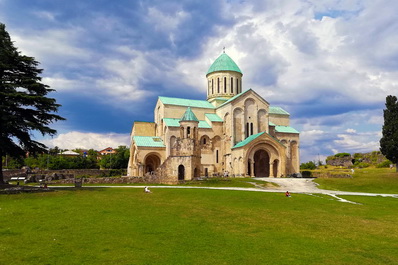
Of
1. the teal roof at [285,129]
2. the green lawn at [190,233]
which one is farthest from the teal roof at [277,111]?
the green lawn at [190,233]

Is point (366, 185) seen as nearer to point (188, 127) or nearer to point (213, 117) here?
point (188, 127)

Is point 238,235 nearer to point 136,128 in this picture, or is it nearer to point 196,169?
point 196,169

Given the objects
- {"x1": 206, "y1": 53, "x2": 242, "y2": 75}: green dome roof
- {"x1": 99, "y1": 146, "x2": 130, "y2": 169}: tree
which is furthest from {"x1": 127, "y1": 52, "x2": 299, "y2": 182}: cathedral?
{"x1": 99, "y1": 146, "x2": 130, "y2": 169}: tree

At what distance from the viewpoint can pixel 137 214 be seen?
46.4 ft

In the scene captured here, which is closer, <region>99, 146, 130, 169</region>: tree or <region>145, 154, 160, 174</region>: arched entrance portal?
<region>145, 154, 160, 174</region>: arched entrance portal

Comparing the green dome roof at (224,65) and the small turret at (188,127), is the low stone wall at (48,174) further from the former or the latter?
the green dome roof at (224,65)

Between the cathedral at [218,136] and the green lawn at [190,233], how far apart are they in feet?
64.4

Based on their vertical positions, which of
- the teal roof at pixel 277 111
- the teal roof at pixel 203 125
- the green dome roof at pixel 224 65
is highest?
the green dome roof at pixel 224 65

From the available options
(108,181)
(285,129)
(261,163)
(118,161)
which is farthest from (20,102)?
(118,161)

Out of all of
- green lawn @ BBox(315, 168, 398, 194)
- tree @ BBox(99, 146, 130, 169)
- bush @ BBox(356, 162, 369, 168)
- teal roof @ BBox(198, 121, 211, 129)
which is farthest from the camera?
bush @ BBox(356, 162, 369, 168)

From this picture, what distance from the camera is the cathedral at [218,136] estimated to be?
38.7 m

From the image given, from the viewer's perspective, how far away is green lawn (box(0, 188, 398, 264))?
8.48m

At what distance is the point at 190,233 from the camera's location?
10906 millimetres

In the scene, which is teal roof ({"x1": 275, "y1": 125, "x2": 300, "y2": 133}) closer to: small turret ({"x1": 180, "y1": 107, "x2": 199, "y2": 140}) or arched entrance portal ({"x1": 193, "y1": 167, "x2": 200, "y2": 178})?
small turret ({"x1": 180, "y1": 107, "x2": 199, "y2": 140})
